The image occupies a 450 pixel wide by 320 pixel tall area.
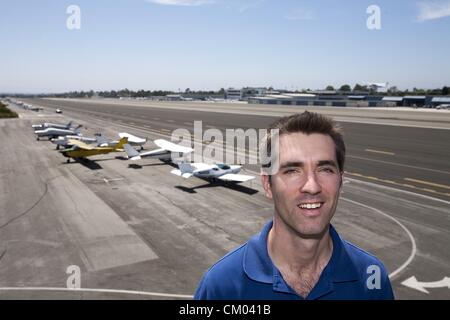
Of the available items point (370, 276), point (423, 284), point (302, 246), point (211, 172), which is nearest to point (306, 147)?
point (302, 246)

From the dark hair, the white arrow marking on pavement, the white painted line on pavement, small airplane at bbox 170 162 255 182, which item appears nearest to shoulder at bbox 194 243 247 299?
the dark hair

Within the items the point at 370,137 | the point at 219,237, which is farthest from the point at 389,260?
the point at 370,137

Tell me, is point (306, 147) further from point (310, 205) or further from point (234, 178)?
point (234, 178)

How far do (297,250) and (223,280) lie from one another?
812mm

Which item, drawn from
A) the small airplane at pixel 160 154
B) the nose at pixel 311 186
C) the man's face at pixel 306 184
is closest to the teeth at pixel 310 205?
the man's face at pixel 306 184

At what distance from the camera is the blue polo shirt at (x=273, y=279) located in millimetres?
3402

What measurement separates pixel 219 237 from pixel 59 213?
399 inches

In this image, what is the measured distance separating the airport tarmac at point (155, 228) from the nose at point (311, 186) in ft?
32.1

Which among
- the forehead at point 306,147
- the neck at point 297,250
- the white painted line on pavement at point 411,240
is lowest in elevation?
the white painted line on pavement at point 411,240

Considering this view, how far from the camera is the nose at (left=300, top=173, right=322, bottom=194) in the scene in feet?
10.6

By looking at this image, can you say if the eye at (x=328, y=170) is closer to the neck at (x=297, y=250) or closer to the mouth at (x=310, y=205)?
the mouth at (x=310, y=205)

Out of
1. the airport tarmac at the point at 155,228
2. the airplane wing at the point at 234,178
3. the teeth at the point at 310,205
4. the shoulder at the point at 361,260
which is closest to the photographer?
the teeth at the point at 310,205

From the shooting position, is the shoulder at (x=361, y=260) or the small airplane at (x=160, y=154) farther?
the small airplane at (x=160, y=154)

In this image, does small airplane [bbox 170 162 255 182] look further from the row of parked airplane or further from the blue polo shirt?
the blue polo shirt
